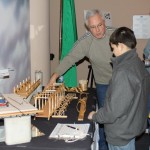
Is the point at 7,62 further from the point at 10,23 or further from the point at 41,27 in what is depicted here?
the point at 41,27

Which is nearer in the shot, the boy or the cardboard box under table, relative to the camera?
the cardboard box under table

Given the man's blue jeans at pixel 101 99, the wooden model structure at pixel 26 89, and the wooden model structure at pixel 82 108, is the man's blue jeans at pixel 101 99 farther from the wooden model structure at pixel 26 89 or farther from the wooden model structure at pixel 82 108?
the wooden model structure at pixel 26 89

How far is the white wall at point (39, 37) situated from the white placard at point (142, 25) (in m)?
1.32

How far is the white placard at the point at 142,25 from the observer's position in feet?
12.9

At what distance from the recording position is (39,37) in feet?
10.3

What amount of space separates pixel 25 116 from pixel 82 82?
1.30 meters

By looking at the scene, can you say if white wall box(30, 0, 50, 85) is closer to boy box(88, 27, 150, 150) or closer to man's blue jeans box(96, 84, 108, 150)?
man's blue jeans box(96, 84, 108, 150)

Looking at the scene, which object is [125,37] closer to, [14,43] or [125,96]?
[125,96]

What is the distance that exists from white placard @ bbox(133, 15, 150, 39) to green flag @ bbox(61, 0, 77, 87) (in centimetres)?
87

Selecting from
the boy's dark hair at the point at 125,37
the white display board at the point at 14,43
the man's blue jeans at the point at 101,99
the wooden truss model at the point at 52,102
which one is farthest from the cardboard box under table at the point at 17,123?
the man's blue jeans at the point at 101,99

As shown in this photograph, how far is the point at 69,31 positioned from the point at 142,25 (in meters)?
1.02

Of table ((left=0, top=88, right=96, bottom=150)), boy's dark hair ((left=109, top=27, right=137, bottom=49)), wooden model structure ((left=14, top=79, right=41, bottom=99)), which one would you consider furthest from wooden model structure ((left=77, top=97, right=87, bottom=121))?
boy's dark hair ((left=109, top=27, right=137, bottom=49))

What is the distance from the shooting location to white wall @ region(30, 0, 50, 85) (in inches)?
118

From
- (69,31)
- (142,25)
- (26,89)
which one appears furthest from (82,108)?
(142,25)
